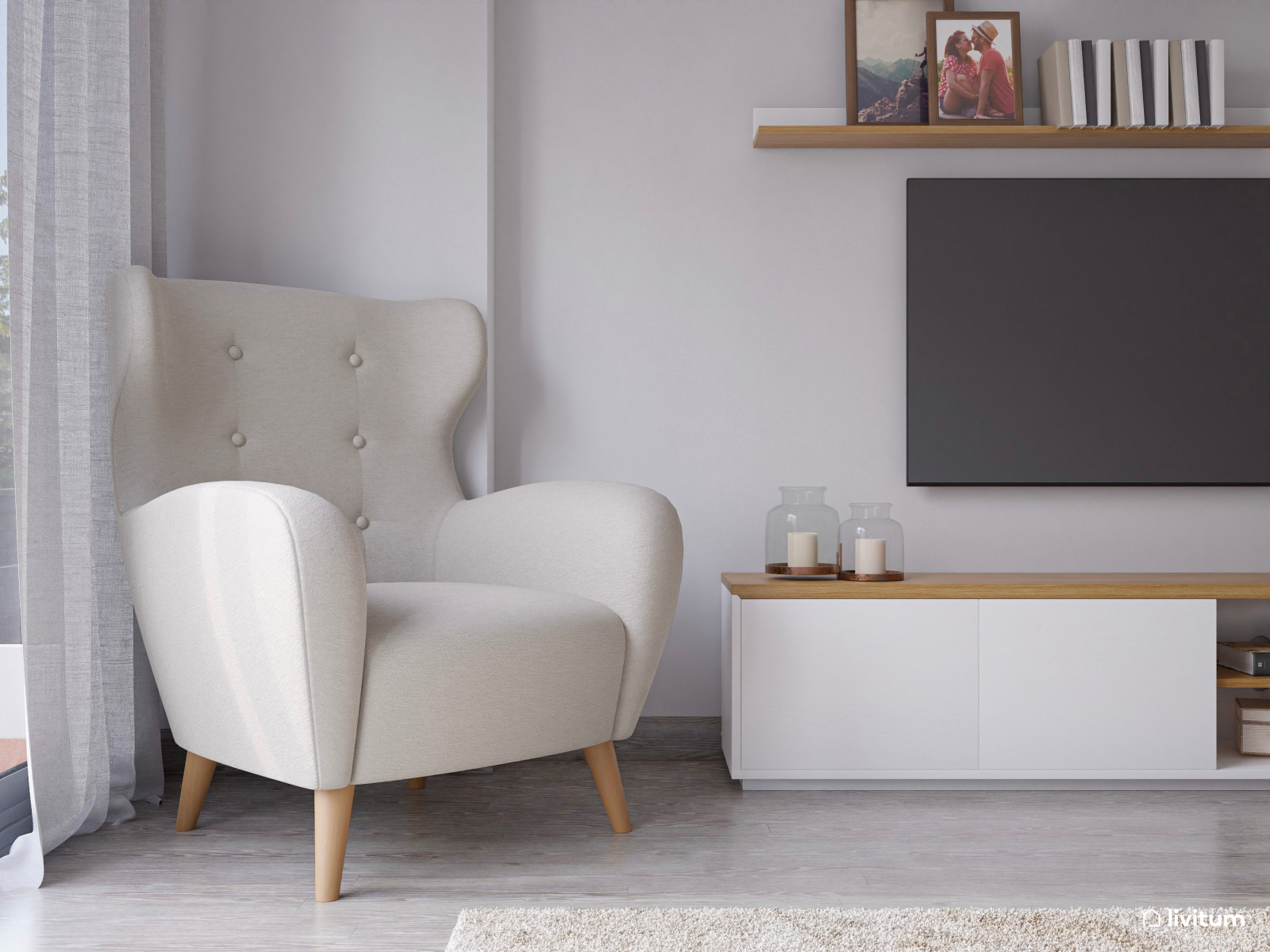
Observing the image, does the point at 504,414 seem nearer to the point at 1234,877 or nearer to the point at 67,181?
the point at 67,181

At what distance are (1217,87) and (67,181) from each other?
100 inches

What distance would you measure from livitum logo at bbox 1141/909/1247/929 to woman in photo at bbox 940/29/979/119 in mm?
1813

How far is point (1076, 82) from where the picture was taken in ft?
7.43

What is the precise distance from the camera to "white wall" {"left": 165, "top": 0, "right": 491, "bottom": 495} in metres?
A: 2.32

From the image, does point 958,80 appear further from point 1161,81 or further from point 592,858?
point 592,858

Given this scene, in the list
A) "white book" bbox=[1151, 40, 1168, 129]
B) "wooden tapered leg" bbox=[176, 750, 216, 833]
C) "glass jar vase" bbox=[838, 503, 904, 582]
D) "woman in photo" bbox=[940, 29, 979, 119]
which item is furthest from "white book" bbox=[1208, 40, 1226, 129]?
"wooden tapered leg" bbox=[176, 750, 216, 833]

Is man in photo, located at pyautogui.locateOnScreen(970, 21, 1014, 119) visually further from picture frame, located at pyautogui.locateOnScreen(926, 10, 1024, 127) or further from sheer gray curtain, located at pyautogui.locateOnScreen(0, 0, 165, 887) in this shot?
sheer gray curtain, located at pyautogui.locateOnScreen(0, 0, 165, 887)

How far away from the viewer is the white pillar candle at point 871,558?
2068 millimetres

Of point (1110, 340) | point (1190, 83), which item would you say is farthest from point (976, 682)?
point (1190, 83)

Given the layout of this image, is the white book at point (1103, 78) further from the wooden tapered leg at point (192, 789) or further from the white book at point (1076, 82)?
the wooden tapered leg at point (192, 789)

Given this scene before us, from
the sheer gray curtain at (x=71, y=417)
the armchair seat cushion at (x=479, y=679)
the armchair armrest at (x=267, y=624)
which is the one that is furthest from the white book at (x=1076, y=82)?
the sheer gray curtain at (x=71, y=417)

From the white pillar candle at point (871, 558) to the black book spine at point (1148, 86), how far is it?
1254mm

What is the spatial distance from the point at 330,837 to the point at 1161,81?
96.7 inches

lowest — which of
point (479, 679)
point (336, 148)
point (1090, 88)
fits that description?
point (479, 679)
